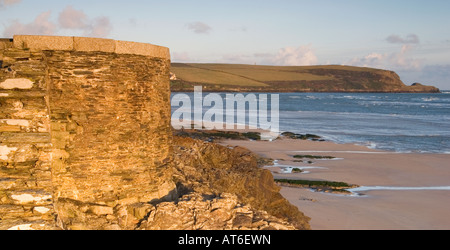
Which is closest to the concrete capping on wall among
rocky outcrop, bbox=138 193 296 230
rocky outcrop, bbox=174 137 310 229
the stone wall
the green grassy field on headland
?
the stone wall

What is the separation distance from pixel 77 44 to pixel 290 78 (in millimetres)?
160120

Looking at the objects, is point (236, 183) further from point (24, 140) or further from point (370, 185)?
point (370, 185)

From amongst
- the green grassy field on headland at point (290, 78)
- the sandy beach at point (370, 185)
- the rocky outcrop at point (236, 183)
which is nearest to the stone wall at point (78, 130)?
the rocky outcrop at point (236, 183)

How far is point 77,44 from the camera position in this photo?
9.27 meters

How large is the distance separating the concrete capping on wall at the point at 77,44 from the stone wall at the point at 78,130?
0.02m

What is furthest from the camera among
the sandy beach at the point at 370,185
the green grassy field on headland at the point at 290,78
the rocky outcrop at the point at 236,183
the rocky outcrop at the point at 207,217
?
the green grassy field on headland at the point at 290,78

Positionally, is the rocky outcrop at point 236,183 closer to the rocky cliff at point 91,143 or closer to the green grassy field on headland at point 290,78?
the rocky cliff at point 91,143

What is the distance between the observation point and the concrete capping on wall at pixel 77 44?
9.01 metres

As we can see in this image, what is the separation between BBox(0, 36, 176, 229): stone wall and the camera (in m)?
8.36

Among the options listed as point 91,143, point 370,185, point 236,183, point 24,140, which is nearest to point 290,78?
point 370,185

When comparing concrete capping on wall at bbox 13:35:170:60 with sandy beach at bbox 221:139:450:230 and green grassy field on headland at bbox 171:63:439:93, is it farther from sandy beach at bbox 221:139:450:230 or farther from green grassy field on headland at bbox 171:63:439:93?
green grassy field on headland at bbox 171:63:439:93

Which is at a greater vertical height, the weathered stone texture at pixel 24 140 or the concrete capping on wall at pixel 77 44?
the concrete capping on wall at pixel 77 44

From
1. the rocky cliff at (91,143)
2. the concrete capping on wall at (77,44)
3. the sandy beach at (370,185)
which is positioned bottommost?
the sandy beach at (370,185)

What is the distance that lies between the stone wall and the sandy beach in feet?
22.0
